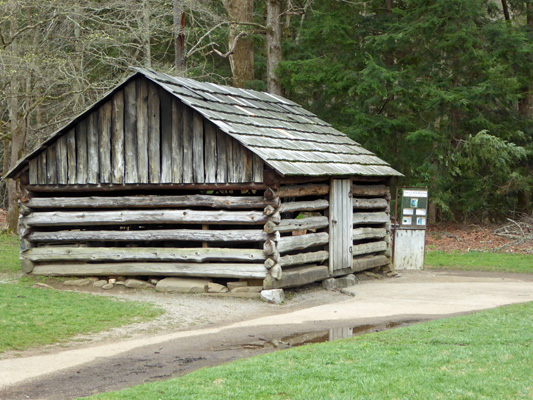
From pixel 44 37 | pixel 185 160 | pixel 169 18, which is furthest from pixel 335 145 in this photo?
pixel 169 18

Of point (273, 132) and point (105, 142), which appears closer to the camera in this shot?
point (105, 142)

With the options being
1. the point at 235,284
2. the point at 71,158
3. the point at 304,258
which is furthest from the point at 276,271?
the point at 71,158

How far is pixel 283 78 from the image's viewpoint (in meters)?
27.2

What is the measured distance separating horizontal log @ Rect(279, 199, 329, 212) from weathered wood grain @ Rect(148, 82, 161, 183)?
261cm

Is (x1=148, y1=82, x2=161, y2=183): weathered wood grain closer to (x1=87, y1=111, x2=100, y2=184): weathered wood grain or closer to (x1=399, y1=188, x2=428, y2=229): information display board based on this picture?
(x1=87, y1=111, x2=100, y2=184): weathered wood grain

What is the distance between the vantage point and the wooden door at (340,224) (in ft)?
51.6

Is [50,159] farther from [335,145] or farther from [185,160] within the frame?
[335,145]

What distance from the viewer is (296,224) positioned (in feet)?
47.2

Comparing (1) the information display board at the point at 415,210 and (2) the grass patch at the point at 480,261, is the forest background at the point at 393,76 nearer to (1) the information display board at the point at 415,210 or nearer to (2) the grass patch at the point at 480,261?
(2) the grass patch at the point at 480,261

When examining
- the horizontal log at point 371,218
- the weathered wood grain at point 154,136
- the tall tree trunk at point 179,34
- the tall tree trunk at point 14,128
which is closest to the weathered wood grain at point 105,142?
the weathered wood grain at point 154,136

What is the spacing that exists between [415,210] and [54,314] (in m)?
10.2

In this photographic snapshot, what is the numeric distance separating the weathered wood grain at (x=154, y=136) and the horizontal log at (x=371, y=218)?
16.5 ft

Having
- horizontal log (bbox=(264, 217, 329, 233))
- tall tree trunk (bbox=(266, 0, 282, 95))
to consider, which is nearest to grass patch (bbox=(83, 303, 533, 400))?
horizontal log (bbox=(264, 217, 329, 233))

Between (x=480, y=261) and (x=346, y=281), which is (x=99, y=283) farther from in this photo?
(x=480, y=261)
